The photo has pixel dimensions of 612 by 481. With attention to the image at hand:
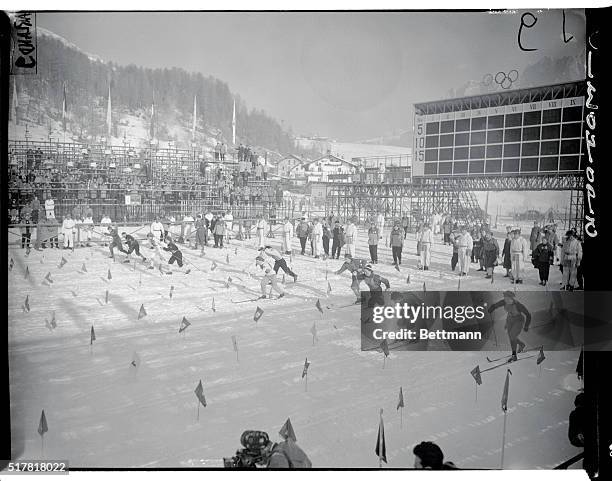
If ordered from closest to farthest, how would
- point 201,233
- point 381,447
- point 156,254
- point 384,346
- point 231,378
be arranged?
point 381,447
point 231,378
point 384,346
point 156,254
point 201,233

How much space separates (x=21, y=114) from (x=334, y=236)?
2.44m

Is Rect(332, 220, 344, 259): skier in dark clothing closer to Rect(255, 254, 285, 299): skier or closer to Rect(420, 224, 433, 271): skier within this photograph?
Rect(255, 254, 285, 299): skier

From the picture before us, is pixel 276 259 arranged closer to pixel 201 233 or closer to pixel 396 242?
pixel 201 233

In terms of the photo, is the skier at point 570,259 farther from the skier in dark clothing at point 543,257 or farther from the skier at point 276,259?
the skier at point 276,259

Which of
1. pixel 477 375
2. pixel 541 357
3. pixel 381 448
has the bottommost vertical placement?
pixel 381 448

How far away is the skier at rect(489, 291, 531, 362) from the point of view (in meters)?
3.68

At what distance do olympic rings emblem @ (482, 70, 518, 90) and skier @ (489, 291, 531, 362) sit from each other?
1609 mm

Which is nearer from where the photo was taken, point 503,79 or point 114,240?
point 503,79

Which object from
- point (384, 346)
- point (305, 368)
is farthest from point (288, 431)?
point (384, 346)

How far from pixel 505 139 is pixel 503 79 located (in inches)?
17.4

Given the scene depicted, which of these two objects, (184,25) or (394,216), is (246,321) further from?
(184,25)

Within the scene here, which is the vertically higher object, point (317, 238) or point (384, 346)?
point (317, 238)

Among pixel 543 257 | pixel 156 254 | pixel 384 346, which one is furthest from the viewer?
pixel 156 254

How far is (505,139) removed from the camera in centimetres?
375
